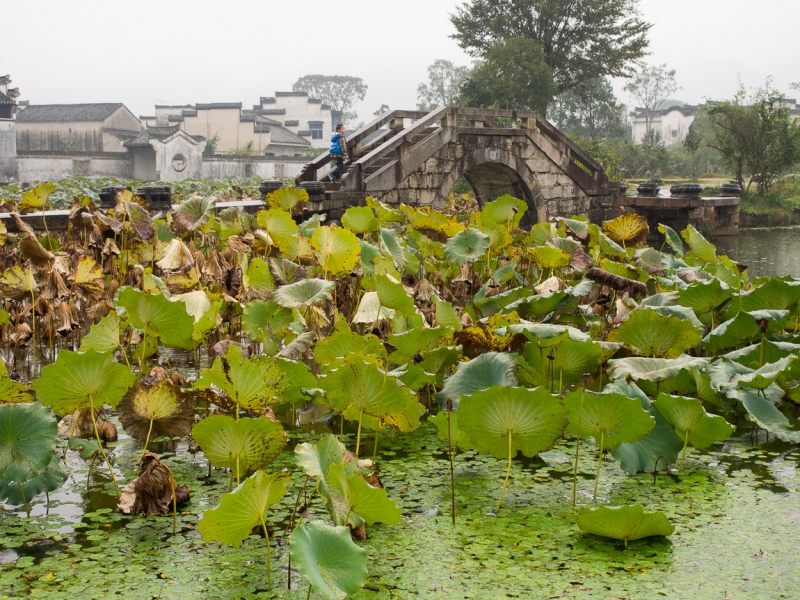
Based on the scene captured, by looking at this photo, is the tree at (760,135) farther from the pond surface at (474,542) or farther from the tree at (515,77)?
the pond surface at (474,542)

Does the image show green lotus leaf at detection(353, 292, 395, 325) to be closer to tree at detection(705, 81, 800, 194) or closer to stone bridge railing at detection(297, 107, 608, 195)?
A: stone bridge railing at detection(297, 107, 608, 195)

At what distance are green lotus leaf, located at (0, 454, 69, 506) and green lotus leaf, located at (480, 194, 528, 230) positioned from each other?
331 cm

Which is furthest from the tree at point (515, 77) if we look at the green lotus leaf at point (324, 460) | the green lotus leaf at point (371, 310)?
the green lotus leaf at point (324, 460)

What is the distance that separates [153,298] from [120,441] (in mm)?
644

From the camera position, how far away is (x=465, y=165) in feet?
39.9

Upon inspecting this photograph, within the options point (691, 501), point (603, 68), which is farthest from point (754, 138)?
point (691, 501)

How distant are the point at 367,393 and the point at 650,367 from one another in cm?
112

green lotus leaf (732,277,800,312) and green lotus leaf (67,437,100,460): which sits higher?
green lotus leaf (732,277,800,312)

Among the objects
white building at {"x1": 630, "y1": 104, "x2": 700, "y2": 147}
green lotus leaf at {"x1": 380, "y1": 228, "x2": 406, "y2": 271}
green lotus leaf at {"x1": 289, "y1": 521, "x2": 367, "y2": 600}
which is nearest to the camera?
green lotus leaf at {"x1": 289, "y1": 521, "x2": 367, "y2": 600}

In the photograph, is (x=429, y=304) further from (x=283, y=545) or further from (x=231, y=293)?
(x=283, y=545)

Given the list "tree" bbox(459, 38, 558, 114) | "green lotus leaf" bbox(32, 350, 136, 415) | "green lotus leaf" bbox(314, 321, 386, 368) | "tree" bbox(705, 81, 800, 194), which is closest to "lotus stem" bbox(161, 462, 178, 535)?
"green lotus leaf" bbox(32, 350, 136, 415)

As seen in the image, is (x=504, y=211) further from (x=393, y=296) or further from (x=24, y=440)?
(x=24, y=440)

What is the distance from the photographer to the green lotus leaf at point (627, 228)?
5.12 m

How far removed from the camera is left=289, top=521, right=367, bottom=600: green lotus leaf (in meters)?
1.85
